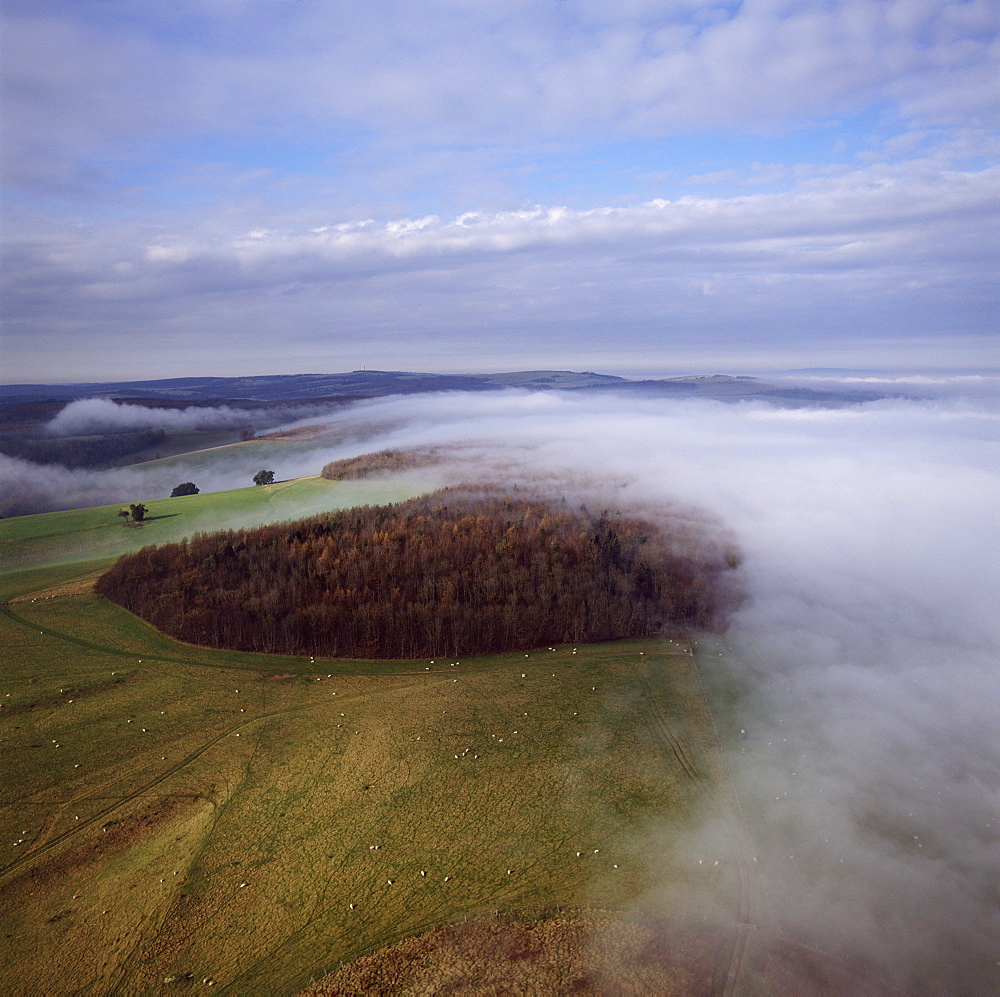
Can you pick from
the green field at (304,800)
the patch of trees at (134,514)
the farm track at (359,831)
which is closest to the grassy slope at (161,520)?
the patch of trees at (134,514)

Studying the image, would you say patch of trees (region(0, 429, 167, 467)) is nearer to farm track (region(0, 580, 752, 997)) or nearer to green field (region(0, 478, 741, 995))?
green field (region(0, 478, 741, 995))

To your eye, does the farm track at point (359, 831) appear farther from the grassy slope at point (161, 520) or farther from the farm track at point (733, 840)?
the grassy slope at point (161, 520)

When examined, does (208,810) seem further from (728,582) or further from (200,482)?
(200,482)

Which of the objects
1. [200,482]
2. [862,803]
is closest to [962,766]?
[862,803]

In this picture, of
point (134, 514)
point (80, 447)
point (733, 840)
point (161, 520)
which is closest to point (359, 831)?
point (733, 840)

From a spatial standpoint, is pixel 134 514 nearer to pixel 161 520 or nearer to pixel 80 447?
pixel 161 520

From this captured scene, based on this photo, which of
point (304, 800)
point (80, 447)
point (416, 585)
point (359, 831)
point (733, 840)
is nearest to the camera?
point (733, 840)
